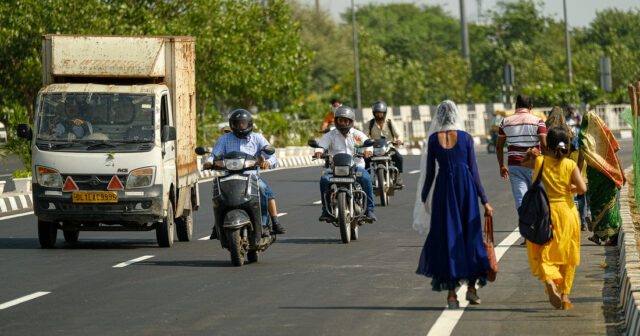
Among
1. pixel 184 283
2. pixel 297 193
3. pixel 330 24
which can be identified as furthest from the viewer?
pixel 330 24

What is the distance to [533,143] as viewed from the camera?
47.3 ft

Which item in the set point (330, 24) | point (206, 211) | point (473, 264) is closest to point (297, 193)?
point (206, 211)

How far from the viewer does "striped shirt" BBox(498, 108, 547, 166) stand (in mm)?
14367

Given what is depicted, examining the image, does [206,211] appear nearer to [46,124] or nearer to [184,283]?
[46,124]

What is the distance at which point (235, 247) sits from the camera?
13.2 metres

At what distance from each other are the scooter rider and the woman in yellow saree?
349 centimetres

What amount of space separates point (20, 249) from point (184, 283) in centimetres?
455

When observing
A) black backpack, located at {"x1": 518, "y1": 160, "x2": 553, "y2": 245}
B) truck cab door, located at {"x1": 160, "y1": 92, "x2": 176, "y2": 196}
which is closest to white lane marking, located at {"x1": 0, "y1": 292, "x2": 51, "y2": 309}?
black backpack, located at {"x1": 518, "y1": 160, "x2": 553, "y2": 245}

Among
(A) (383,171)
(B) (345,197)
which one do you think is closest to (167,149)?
(B) (345,197)

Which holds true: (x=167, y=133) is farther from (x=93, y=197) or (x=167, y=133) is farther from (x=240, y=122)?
(x=240, y=122)

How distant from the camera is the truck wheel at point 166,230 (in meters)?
15.9

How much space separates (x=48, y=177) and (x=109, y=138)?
2.85 feet

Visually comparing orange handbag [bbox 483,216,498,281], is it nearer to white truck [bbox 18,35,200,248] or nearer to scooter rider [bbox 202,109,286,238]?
scooter rider [bbox 202,109,286,238]

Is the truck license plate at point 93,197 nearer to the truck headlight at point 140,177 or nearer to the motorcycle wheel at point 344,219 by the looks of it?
the truck headlight at point 140,177
